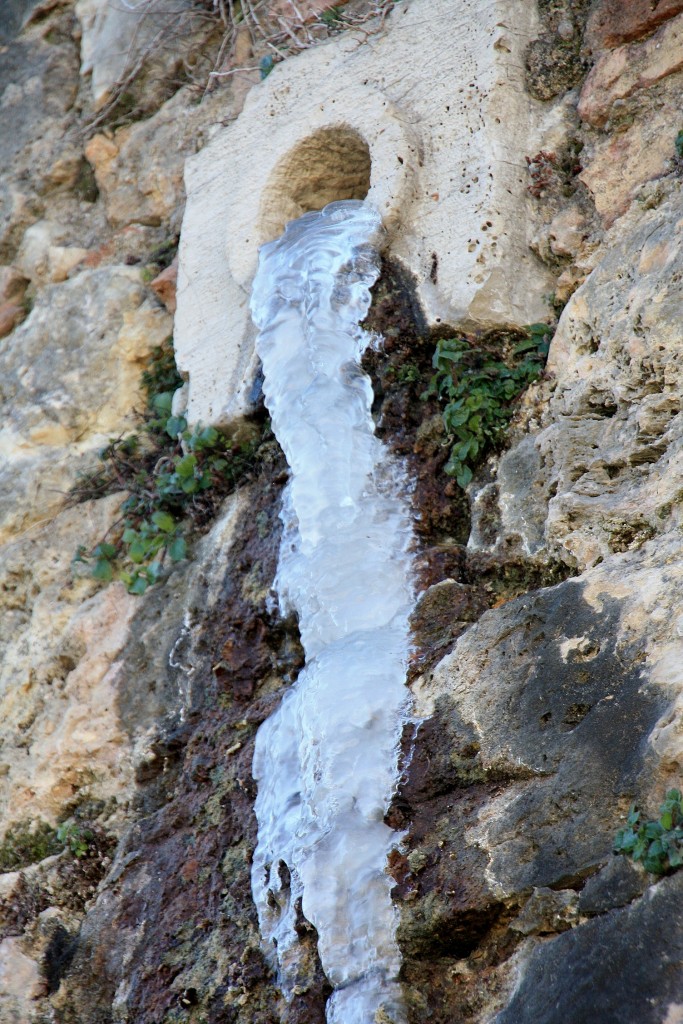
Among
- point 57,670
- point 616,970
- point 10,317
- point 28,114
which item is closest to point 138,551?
point 57,670

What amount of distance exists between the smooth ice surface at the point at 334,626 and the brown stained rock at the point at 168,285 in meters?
0.76

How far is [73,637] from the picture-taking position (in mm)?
3641

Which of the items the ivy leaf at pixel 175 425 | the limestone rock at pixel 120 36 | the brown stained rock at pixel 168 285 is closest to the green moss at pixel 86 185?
the limestone rock at pixel 120 36

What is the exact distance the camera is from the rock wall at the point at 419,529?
6.77ft

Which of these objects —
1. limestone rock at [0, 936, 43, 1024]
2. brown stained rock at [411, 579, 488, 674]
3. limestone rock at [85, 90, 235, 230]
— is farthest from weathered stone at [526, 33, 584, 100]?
limestone rock at [0, 936, 43, 1024]

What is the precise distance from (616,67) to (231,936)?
109 inches

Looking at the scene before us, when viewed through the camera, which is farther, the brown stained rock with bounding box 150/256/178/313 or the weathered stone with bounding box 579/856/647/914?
the brown stained rock with bounding box 150/256/178/313

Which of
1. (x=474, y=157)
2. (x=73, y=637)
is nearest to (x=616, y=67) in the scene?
(x=474, y=157)

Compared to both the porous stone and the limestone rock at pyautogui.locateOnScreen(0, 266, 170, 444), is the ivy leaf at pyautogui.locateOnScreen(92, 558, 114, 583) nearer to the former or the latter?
the porous stone

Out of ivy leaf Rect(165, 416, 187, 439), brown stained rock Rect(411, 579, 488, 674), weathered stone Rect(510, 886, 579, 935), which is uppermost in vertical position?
ivy leaf Rect(165, 416, 187, 439)

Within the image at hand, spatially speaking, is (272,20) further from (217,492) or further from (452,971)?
(452,971)

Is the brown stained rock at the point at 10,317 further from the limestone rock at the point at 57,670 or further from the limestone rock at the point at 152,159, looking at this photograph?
the limestone rock at the point at 57,670

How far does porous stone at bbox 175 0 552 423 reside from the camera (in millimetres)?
3279

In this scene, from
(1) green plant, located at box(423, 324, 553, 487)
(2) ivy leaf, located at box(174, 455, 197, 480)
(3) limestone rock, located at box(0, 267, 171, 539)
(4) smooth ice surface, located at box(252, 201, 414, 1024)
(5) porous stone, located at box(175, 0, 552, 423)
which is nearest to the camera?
(4) smooth ice surface, located at box(252, 201, 414, 1024)
